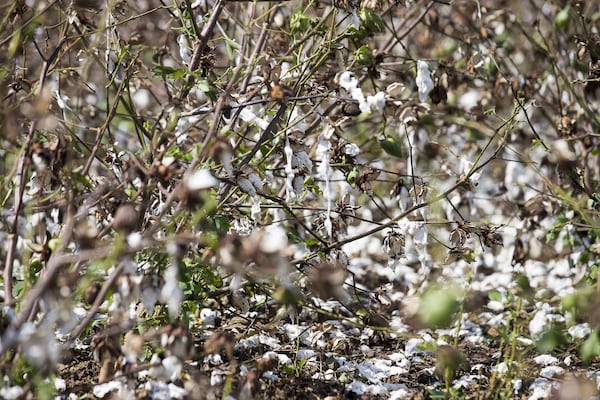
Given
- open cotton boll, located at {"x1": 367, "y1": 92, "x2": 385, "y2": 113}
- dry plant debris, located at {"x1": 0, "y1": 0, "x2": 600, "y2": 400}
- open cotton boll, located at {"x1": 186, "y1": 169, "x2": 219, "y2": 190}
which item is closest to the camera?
open cotton boll, located at {"x1": 186, "y1": 169, "x2": 219, "y2": 190}

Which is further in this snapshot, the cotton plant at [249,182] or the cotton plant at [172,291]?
the cotton plant at [249,182]

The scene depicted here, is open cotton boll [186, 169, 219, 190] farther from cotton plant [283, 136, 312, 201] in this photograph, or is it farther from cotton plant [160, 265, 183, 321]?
cotton plant [283, 136, 312, 201]

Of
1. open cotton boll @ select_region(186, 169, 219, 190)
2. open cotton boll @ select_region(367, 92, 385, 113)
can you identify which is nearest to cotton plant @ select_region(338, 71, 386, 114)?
open cotton boll @ select_region(367, 92, 385, 113)

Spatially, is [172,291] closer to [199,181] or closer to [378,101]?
[199,181]

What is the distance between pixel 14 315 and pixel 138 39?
3.42 feet

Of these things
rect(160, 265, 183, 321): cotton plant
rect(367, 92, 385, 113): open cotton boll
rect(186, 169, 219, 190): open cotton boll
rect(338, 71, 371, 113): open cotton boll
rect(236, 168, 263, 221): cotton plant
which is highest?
rect(338, 71, 371, 113): open cotton boll

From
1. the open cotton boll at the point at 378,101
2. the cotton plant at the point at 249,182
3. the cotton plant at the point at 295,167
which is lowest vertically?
the cotton plant at the point at 249,182

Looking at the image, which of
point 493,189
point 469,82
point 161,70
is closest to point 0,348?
point 161,70

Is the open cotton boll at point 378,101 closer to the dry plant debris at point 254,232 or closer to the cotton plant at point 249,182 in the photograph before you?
the dry plant debris at point 254,232

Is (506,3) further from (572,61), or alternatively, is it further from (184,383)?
(184,383)

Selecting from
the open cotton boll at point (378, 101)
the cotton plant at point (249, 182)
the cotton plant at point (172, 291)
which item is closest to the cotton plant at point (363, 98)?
the open cotton boll at point (378, 101)

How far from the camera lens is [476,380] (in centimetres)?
203

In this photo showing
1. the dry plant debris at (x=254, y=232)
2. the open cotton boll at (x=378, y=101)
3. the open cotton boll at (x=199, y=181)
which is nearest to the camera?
the open cotton boll at (x=199, y=181)

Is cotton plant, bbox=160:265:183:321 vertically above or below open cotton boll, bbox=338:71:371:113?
below
